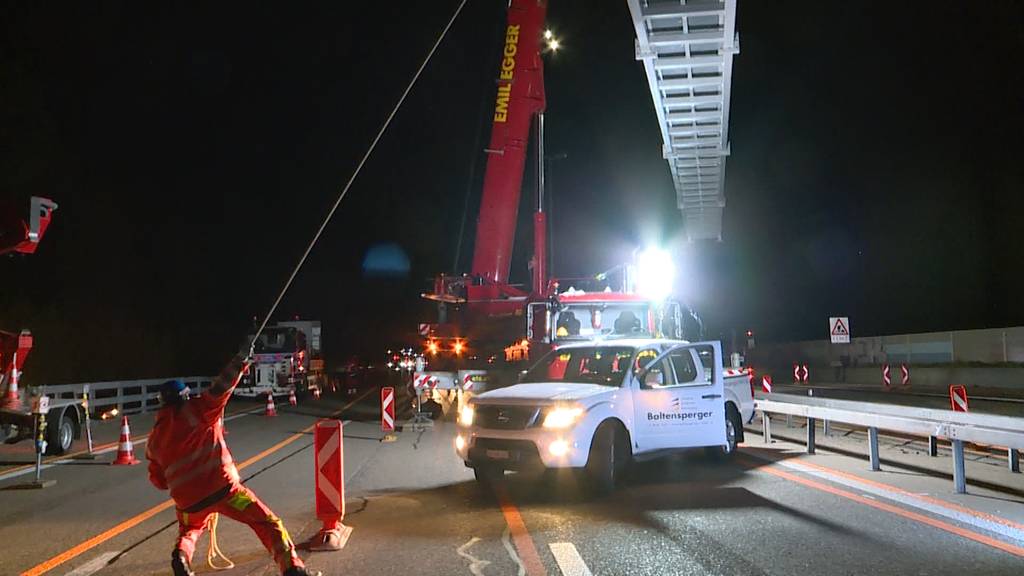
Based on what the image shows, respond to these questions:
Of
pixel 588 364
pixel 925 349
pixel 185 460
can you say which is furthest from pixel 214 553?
pixel 925 349

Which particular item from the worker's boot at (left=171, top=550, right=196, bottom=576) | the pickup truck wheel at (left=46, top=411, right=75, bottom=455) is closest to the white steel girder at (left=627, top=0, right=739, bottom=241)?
the worker's boot at (left=171, top=550, right=196, bottom=576)

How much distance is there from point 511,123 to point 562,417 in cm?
1426

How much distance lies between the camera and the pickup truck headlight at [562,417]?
9008mm

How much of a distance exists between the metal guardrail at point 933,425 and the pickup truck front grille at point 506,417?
4.47 meters

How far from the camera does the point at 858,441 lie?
551 inches

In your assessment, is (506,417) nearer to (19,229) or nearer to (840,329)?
(19,229)

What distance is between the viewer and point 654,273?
56.8 ft

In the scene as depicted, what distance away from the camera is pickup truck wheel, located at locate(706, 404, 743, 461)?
11.7 metres

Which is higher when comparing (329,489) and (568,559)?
(329,489)

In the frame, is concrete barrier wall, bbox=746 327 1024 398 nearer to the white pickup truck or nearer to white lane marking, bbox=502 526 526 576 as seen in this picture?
the white pickup truck

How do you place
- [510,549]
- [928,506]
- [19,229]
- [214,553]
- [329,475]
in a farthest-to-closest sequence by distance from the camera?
[19,229]
[928,506]
[329,475]
[510,549]
[214,553]

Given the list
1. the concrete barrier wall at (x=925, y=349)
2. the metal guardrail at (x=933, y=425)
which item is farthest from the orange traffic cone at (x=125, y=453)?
the concrete barrier wall at (x=925, y=349)

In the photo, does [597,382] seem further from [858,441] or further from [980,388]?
[980,388]

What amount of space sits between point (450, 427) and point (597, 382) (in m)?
8.06
